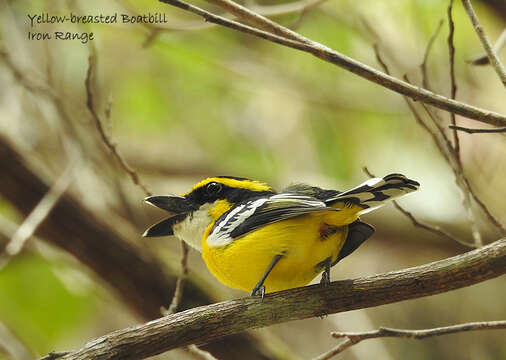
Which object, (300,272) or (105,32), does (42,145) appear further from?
(300,272)

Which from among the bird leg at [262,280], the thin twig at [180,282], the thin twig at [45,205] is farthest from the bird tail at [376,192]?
the thin twig at [45,205]

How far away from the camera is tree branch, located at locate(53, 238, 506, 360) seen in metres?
1.87

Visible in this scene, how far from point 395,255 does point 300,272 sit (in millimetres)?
2839

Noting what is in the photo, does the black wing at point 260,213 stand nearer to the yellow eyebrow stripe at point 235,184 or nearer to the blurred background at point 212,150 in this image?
the yellow eyebrow stripe at point 235,184

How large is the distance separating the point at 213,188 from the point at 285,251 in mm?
581

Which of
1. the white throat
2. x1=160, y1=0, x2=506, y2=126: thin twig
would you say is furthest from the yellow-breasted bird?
x1=160, y1=0, x2=506, y2=126: thin twig

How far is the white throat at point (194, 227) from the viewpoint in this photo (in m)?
2.70

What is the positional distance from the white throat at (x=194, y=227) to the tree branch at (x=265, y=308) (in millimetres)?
717

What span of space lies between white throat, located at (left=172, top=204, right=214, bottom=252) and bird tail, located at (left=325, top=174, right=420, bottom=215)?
0.64 m

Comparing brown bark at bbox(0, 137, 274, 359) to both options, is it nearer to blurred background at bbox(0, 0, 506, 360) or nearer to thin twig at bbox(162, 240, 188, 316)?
blurred background at bbox(0, 0, 506, 360)

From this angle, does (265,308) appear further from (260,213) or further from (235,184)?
(235,184)

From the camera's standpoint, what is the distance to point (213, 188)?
277cm

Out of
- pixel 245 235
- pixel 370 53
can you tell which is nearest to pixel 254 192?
pixel 245 235

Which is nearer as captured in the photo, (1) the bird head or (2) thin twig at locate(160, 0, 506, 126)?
(2) thin twig at locate(160, 0, 506, 126)
